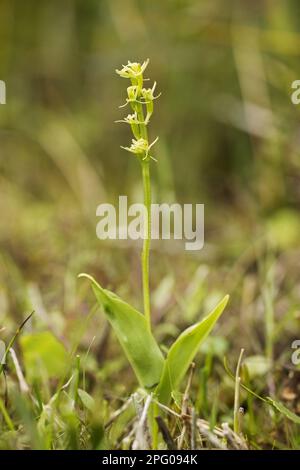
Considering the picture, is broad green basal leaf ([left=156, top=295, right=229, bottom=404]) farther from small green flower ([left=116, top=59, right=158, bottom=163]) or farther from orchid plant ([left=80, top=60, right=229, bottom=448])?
small green flower ([left=116, top=59, right=158, bottom=163])

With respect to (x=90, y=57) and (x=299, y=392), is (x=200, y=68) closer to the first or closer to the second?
(x=90, y=57)

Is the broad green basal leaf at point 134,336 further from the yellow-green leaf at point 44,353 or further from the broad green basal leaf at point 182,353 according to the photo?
the yellow-green leaf at point 44,353

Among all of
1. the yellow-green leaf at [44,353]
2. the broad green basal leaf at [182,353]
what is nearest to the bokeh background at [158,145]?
the yellow-green leaf at [44,353]

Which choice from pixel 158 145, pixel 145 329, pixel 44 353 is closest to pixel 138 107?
pixel 145 329

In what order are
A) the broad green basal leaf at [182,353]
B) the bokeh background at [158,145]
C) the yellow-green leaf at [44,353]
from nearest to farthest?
the broad green basal leaf at [182,353]
the yellow-green leaf at [44,353]
the bokeh background at [158,145]

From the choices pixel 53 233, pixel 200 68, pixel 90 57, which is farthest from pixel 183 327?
pixel 90 57

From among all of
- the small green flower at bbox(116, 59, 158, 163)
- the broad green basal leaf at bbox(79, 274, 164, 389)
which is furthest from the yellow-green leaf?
the small green flower at bbox(116, 59, 158, 163)
